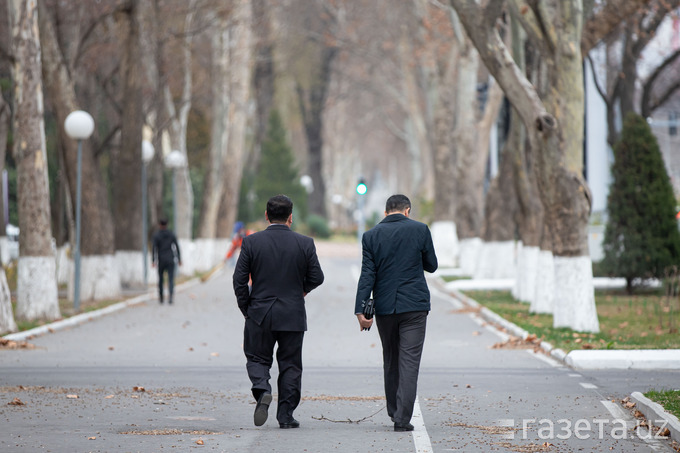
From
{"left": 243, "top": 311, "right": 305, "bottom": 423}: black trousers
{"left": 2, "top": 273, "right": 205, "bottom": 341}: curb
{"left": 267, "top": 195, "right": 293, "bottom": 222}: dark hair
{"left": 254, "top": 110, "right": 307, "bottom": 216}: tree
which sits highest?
{"left": 254, "top": 110, "right": 307, "bottom": 216}: tree

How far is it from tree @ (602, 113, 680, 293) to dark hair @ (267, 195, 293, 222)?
56.6 feet

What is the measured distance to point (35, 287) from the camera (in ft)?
63.1

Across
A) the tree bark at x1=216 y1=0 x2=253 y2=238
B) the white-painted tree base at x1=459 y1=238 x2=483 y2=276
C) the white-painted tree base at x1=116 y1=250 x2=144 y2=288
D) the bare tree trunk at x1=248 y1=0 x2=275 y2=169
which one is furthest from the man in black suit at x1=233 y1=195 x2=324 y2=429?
A: the tree bark at x1=216 y1=0 x2=253 y2=238

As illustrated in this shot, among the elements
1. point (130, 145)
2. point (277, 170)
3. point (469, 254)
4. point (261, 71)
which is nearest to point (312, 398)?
point (130, 145)

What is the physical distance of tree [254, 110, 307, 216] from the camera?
71250 mm

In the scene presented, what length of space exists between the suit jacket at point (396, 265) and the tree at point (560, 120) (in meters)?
8.49

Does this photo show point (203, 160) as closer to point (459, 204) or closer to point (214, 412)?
point (459, 204)

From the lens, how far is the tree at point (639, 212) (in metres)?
24.9

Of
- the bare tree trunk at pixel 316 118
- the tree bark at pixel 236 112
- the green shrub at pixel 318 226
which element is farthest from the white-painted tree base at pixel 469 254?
the green shrub at pixel 318 226

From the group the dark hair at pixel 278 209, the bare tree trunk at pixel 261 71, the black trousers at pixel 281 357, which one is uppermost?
the bare tree trunk at pixel 261 71

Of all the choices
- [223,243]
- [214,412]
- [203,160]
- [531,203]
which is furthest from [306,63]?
[214,412]

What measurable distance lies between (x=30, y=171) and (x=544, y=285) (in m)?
9.03

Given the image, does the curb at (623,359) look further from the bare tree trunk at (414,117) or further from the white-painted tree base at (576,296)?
the bare tree trunk at (414,117)

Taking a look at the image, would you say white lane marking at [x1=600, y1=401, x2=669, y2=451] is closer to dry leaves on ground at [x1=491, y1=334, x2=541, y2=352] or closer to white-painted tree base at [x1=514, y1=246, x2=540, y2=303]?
dry leaves on ground at [x1=491, y1=334, x2=541, y2=352]
